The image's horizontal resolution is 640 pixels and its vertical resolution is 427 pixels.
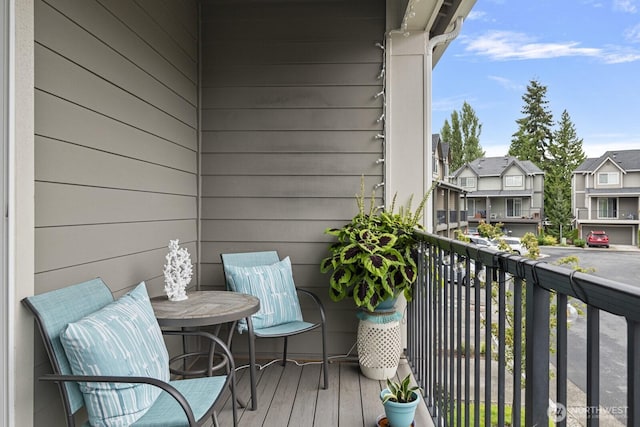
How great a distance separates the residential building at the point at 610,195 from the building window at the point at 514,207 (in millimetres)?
596

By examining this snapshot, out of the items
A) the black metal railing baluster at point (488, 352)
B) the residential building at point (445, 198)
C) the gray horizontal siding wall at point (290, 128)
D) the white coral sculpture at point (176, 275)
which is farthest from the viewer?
the gray horizontal siding wall at point (290, 128)

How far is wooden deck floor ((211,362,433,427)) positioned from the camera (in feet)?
8.04

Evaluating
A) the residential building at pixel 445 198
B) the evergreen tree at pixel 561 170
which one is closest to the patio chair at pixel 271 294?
the residential building at pixel 445 198

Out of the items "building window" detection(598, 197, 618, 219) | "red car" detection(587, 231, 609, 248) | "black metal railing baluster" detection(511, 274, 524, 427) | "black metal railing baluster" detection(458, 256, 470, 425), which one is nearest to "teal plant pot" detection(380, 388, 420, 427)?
Result: "black metal railing baluster" detection(458, 256, 470, 425)

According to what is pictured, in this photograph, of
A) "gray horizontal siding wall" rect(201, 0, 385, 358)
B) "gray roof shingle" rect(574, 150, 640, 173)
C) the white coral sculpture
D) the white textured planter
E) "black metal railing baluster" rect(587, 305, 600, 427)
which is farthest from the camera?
"gray horizontal siding wall" rect(201, 0, 385, 358)

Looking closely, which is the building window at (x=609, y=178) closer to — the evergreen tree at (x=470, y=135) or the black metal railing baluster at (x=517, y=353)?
A: the black metal railing baluster at (x=517, y=353)

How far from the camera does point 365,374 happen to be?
306cm

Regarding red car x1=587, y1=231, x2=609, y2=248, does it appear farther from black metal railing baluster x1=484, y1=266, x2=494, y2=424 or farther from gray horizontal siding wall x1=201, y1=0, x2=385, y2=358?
gray horizontal siding wall x1=201, y1=0, x2=385, y2=358

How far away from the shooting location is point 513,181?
260cm

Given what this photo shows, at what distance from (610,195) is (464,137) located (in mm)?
1549

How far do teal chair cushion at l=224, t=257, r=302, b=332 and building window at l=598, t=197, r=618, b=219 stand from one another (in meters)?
1.97

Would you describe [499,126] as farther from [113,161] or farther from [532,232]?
[113,161]

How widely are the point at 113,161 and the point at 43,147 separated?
505 millimetres

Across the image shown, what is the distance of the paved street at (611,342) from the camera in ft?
2.86
